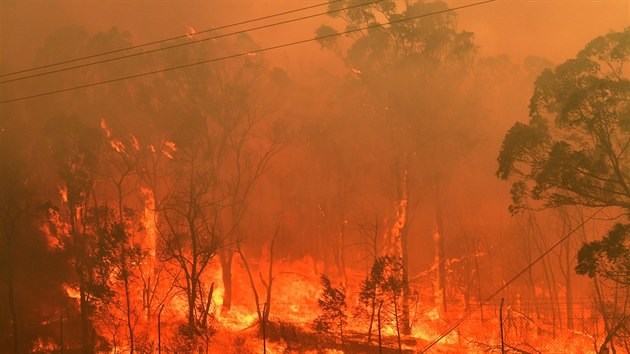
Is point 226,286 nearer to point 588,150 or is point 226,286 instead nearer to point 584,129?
point 588,150

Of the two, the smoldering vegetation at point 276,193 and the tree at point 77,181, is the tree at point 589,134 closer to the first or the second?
the smoldering vegetation at point 276,193

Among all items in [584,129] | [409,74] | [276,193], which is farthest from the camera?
[276,193]

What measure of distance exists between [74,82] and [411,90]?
76.8 ft

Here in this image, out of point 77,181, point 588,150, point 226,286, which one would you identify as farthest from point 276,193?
point 588,150

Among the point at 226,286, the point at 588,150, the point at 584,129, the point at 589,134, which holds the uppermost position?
the point at 584,129

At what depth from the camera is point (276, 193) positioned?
50.8 m

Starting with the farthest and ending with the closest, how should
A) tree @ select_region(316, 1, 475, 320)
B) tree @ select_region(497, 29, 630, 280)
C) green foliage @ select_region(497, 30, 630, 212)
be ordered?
tree @ select_region(316, 1, 475, 320) < green foliage @ select_region(497, 30, 630, 212) < tree @ select_region(497, 29, 630, 280)

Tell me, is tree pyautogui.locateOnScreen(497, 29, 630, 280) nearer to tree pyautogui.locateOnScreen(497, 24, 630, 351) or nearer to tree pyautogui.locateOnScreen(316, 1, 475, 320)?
tree pyautogui.locateOnScreen(497, 24, 630, 351)

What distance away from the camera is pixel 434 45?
34.0m

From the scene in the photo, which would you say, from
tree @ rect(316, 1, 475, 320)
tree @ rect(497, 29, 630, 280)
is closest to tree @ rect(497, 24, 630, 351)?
tree @ rect(497, 29, 630, 280)

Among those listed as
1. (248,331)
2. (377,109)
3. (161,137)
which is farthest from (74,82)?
(248,331)

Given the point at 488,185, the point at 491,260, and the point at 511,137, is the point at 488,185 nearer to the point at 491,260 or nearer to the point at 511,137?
the point at 491,260

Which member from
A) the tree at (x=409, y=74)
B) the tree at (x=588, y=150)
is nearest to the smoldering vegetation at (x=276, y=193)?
the tree at (x=409, y=74)

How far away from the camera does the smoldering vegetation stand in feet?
100
